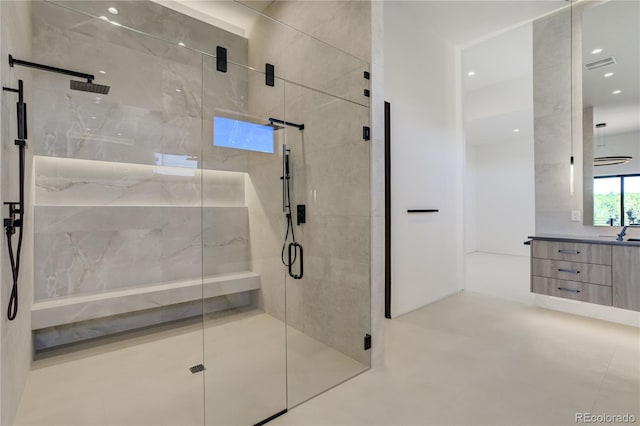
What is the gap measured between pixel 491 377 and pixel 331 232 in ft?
5.21

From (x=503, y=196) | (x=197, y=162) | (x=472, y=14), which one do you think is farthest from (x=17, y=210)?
(x=503, y=196)

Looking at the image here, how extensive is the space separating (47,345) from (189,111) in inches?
98.0

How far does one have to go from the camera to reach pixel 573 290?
10.0ft

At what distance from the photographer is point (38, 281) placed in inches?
103

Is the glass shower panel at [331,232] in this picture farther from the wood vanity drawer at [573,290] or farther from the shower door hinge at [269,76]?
the wood vanity drawer at [573,290]

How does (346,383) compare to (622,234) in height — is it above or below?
below

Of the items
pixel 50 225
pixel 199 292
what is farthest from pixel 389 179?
pixel 50 225

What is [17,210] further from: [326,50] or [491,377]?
[491,377]

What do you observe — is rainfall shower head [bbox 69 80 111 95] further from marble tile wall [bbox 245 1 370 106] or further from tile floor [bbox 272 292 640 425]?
tile floor [bbox 272 292 640 425]

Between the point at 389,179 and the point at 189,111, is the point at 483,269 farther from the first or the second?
the point at 189,111

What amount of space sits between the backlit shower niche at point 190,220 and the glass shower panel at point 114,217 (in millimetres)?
12

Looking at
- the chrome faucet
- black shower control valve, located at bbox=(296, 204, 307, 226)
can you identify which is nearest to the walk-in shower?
black shower control valve, located at bbox=(296, 204, 307, 226)

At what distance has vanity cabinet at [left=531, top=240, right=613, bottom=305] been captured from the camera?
2.86 meters
